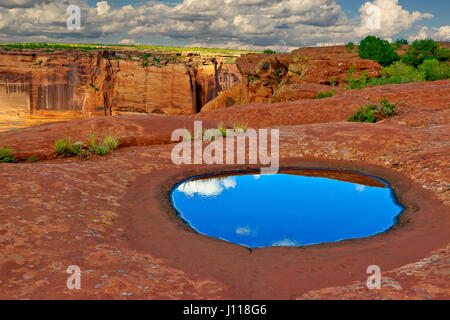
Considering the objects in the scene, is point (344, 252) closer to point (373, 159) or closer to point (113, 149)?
point (373, 159)

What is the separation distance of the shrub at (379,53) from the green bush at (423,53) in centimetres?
94

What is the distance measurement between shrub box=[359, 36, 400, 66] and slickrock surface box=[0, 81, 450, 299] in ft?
72.0

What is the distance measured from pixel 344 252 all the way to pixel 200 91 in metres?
52.9

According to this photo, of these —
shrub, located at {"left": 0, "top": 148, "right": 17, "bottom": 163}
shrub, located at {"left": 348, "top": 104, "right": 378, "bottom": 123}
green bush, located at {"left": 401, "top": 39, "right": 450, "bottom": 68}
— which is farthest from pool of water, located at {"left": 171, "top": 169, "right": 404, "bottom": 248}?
green bush, located at {"left": 401, "top": 39, "right": 450, "bottom": 68}

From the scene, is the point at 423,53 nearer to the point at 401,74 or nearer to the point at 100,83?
the point at 401,74

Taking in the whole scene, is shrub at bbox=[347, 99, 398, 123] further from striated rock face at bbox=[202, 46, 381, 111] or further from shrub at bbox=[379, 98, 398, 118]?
striated rock face at bbox=[202, 46, 381, 111]

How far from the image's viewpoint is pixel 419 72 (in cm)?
2477

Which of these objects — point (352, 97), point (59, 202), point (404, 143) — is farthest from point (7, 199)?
point (352, 97)

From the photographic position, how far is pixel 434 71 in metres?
24.2

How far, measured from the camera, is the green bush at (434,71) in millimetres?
23692

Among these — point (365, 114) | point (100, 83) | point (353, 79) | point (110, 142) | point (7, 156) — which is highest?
point (100, 83)

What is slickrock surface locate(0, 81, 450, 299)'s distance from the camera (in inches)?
139

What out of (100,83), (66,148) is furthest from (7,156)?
(100,83)

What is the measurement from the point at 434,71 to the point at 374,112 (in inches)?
A: 519
